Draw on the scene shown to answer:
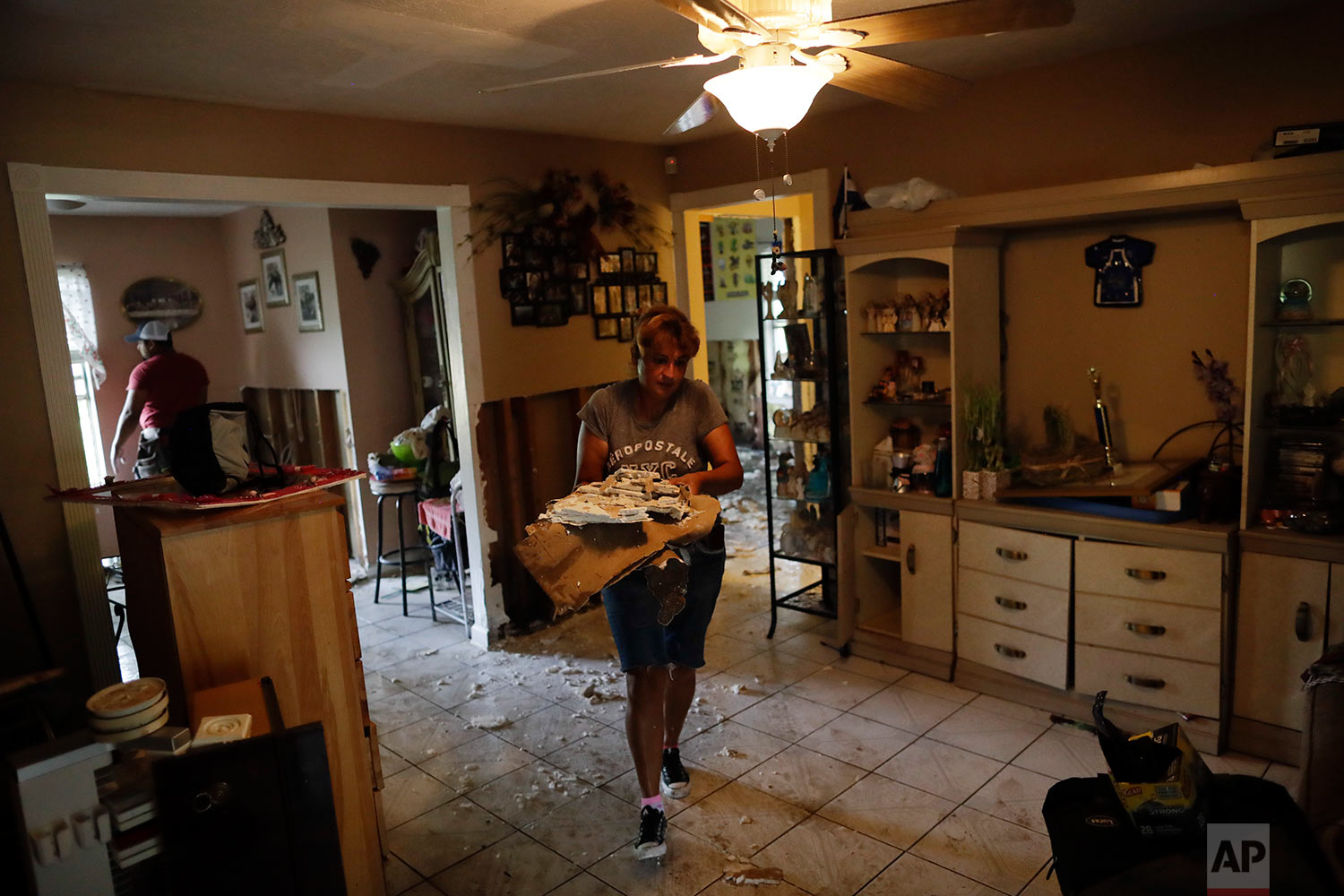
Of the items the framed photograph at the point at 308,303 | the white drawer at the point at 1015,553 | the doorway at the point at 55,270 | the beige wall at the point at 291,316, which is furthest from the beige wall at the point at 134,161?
the white drawer at the point at 1015,553

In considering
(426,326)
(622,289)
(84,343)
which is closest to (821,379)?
(622,289)

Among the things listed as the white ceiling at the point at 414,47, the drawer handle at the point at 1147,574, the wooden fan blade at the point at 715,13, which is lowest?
the drawer handle at the point at 1147,574

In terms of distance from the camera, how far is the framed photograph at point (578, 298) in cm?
438

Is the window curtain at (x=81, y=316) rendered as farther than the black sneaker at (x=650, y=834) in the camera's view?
Yes

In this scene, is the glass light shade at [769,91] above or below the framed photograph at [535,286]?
above

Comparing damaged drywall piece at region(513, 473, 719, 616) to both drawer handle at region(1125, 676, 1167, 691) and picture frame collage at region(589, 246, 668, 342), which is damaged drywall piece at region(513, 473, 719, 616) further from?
picture frame collage at region(589, 246, 668, 342)

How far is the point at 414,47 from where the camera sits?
2.65m

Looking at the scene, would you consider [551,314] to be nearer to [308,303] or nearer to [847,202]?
[847,202]

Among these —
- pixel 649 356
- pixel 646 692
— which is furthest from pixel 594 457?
pixel 646 692

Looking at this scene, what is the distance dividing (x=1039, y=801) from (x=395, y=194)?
3.26 metres

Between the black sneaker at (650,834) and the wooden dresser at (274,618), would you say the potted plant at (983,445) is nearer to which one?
the black sneaker at (650,834)

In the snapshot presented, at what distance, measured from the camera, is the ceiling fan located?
1576mm

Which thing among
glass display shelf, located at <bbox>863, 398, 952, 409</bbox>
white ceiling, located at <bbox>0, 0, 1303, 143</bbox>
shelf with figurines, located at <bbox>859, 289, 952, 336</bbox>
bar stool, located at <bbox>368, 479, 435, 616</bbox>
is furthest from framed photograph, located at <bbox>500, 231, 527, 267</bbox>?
glass display shelf, located at <bbox>863, 398, 952, 409</bbox>

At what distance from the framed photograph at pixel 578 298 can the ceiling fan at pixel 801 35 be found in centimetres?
257
